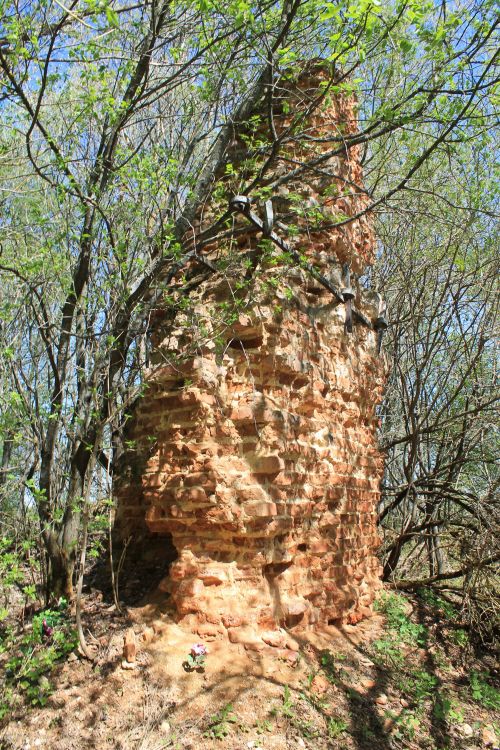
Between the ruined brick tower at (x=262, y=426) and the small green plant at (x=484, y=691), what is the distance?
1.02m

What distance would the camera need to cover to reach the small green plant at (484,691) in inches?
161

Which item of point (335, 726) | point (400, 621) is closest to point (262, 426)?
point (335, 726)

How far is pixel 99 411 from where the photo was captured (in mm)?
3467

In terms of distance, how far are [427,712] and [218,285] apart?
11.7 ft

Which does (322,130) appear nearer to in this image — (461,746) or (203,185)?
(203,185)

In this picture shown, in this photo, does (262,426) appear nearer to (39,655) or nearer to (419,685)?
(39,655)

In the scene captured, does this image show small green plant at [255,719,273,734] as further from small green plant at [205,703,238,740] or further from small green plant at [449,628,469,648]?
small green plant at [449,628,469,648]

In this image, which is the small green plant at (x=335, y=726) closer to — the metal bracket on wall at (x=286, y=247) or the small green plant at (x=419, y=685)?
the small green plant at (x=419, y=685)

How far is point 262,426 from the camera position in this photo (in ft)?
12.6

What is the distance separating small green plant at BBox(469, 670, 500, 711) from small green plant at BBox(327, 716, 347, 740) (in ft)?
5.05

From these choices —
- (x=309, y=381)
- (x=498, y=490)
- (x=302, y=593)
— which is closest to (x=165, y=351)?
(x=309, y=381)

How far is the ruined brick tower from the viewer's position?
3.61m

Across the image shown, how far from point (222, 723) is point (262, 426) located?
184 cm

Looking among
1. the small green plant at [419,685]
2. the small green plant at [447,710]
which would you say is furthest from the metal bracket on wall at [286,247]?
the small green plant at [447,710]
